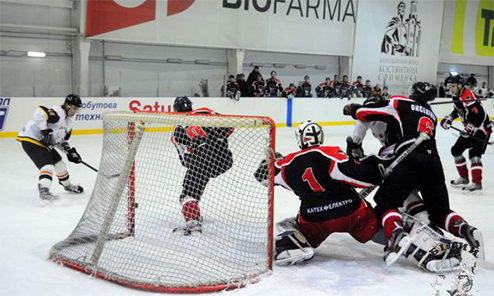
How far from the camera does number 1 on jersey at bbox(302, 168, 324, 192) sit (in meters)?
3.29

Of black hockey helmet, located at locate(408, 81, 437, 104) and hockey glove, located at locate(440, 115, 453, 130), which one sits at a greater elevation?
black hockey helmet, located at locate(408, 81, 437, 104)

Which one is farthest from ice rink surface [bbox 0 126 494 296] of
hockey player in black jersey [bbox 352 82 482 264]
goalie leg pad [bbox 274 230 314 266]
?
hockey player in black jersey [bbox 352 82 482 264]

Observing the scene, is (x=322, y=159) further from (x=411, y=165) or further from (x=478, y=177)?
(x=478, y=177)

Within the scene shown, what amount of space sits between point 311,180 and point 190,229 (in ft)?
3.31

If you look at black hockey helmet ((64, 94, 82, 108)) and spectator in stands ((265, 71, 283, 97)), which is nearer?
black hockey helmet ((64, 94, 82, 108))

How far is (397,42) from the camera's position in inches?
748

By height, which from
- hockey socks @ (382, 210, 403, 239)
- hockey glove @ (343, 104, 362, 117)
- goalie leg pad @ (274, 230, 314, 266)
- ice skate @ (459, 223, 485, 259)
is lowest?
goalie leg pad @ (274, 230, 314, 266)

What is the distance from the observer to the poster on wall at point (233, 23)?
12.9 metres

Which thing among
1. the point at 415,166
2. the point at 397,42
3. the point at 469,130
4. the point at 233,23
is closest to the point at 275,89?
the point at 233,23

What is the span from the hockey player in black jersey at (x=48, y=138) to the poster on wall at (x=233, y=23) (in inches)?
309

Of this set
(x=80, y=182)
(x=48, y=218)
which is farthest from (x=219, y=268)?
(x=80, y=182)

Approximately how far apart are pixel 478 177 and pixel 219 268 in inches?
145

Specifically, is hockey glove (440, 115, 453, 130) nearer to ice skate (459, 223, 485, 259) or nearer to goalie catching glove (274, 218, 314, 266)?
ice skate (459, 223, 485, 259)

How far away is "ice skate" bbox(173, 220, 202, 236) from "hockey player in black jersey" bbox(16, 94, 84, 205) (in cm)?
168
